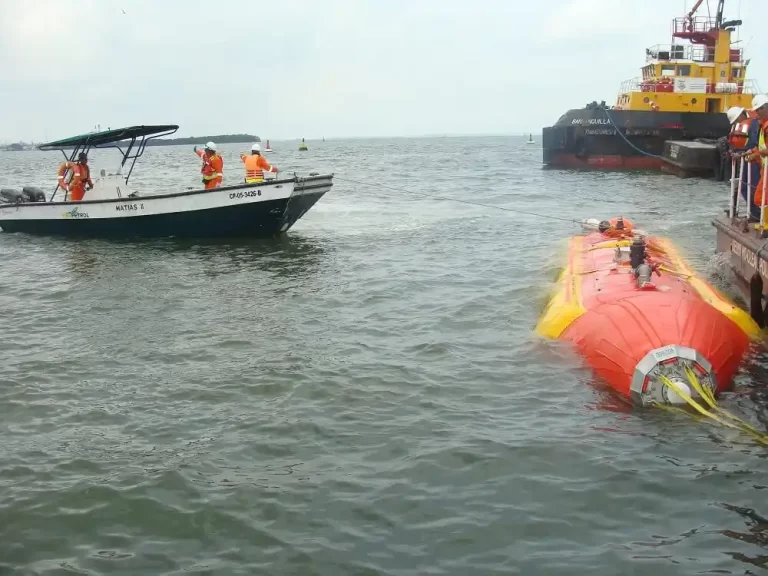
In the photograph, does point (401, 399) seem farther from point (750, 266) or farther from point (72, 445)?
point (750, 266)

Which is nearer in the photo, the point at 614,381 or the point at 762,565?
the point at 762,565

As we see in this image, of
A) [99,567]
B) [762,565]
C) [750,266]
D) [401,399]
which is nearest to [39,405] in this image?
[99,567]

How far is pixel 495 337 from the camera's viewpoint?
9.34 meters

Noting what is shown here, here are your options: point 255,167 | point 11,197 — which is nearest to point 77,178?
point 11,197

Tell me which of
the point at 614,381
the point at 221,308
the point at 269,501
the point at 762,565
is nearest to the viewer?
the point at 762,565

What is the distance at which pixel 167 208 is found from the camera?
16750 mm

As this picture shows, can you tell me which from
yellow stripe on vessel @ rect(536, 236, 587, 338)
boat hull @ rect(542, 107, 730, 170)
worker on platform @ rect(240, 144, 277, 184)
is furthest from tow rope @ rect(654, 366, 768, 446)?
boat hull @ rect(542, 107, 730, 170)

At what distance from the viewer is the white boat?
53.5 ft

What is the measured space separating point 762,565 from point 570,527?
3.87ft

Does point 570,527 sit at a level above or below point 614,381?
below

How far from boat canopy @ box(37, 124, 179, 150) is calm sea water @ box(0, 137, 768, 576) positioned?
18.8 feet

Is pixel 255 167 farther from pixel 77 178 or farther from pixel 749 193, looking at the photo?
pixel 749 193

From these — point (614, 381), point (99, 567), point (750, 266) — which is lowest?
point (99, 567)

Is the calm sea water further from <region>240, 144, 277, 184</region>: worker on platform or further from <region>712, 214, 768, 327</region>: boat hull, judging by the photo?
<region>240, 144, 277, 184</region>: worker on platform
